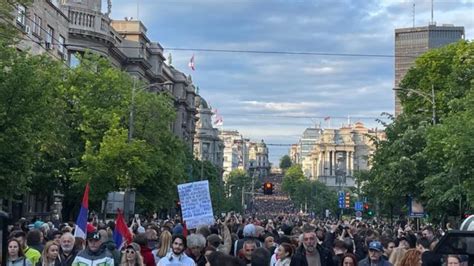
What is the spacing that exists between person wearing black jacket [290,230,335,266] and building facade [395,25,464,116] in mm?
143148

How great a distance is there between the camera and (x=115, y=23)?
102125mm

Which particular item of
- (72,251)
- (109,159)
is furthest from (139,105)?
(72,251)

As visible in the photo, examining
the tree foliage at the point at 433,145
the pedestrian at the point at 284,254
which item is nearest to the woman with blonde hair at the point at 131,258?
the pedestrian at the point at 284,254

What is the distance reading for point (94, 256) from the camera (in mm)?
11156

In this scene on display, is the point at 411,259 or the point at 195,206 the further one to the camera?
the point at 195,206

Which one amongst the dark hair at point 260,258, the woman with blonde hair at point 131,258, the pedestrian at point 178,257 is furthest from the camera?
A: the woman with blonde hair at point 131,258

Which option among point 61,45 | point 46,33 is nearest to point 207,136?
point 61,45

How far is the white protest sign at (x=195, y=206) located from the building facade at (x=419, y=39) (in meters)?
138

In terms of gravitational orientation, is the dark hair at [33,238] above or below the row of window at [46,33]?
below

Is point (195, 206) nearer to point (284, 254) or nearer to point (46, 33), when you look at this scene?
point (284, 254)

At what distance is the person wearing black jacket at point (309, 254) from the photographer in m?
12.1

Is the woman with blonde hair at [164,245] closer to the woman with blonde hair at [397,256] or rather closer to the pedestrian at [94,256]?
the pedestrian at [94,256]

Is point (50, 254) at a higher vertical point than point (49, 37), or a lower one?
lower

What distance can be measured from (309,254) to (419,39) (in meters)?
151
